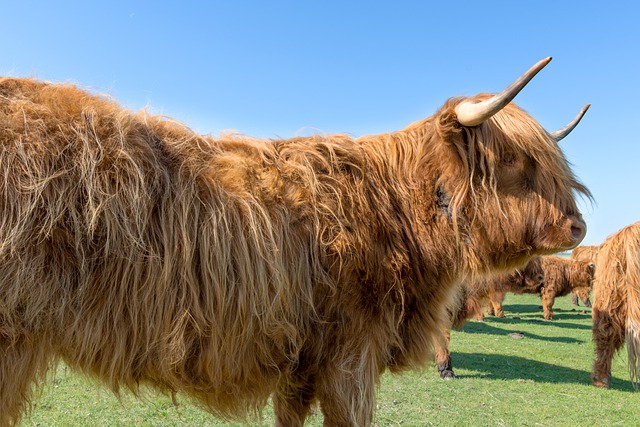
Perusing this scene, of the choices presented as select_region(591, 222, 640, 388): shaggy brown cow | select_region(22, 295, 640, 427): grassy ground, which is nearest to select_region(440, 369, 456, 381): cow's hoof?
select_region(22, 295, 640, 427): grassy ground

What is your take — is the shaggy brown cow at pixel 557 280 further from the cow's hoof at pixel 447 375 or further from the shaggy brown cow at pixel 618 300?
the cow's hoof at pixel 447 375

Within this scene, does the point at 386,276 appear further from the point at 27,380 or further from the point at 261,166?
the point at 27,380

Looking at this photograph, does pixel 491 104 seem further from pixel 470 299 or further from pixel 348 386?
pixel 470 299

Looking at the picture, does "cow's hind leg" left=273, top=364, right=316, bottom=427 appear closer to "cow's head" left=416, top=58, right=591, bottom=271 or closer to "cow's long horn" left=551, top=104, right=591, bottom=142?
"cow's head" left=416, top=58, right=591, bottom=271

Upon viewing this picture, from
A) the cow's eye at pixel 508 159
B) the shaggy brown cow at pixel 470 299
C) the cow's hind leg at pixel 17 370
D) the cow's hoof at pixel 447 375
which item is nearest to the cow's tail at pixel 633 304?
the shaggy brown cow at pixel 470 299

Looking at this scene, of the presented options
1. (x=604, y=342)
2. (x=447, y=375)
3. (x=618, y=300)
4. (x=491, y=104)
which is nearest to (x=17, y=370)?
(x=491, y=104)

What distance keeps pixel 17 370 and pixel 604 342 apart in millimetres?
10302

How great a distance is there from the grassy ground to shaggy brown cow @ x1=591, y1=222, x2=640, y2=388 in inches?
30.6

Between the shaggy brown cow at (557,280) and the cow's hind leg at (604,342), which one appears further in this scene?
the shaggy brown cow at (557,280)

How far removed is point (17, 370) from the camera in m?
1.78

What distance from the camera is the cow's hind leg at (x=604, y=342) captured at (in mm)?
9016

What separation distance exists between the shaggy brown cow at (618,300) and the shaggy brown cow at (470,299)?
4.60ft

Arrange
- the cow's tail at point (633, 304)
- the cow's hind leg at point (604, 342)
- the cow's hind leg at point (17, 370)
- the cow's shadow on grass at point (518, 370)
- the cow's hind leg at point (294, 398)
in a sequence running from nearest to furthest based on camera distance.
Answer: the cow's hind leg at point (17, 370), the cow's hind leg at point (294, 398), the cow's tail at point (633, 304), the cow's hind leg at point (604, 342), the cow's shadow on grass at point (518, 370)

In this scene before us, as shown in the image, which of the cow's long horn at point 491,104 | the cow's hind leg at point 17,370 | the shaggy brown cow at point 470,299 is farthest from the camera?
the shaggy brown cow at point 470,299
